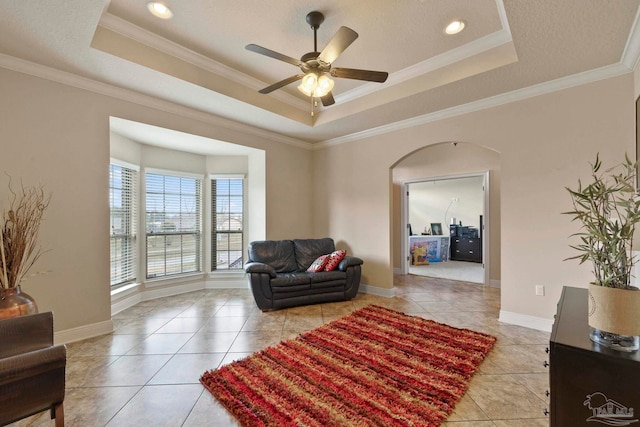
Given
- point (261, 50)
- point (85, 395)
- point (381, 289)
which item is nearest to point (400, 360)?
point (381, 289)

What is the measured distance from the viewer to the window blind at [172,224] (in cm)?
445

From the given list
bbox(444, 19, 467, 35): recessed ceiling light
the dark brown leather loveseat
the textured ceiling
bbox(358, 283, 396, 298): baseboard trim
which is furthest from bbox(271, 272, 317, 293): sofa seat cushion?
bbox(444, 19, 467, 35): recessed ceiling light

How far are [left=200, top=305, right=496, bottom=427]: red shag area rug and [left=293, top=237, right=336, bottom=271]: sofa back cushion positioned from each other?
161cm

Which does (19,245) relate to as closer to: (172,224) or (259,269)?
(259,269)

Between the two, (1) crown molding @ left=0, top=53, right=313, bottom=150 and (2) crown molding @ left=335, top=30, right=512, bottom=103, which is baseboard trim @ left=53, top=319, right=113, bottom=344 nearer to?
(1) crown molding @ left=0, top=53, right=313, bottom=150

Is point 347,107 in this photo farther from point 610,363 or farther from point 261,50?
point 610,363

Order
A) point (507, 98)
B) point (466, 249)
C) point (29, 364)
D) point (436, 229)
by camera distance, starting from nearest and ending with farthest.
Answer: point (29, 364) → point (507, 98) → point (466, 249) → point (436, 229)

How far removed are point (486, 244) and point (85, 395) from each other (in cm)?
596

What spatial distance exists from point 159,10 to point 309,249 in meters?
3.61

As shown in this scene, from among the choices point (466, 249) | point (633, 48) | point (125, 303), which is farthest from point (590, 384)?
point (466, 249)

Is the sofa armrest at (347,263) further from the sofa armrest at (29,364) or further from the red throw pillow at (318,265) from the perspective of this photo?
the sofa armrest at (29,364)

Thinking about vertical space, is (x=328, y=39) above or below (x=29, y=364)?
above

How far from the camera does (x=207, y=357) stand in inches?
97.3

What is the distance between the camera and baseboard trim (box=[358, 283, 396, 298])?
4.42 m
